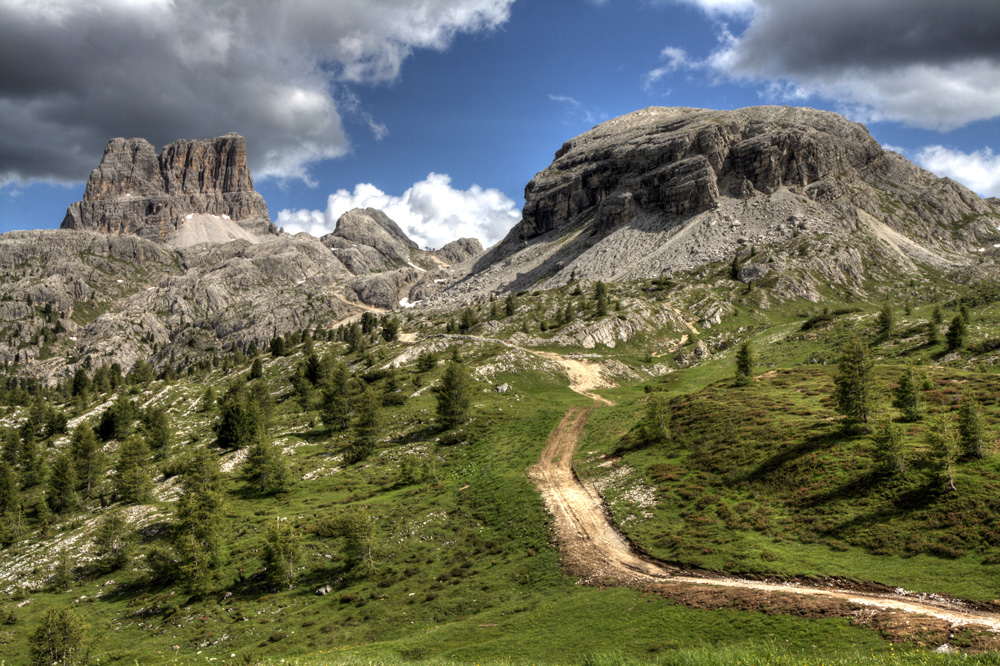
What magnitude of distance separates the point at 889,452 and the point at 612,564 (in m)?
21.1

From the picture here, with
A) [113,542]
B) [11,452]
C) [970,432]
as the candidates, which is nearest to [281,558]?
[113,542]

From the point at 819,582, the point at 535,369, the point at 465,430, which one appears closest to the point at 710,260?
the point at 535,369

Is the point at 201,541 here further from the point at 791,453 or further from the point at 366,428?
the point at 791,453

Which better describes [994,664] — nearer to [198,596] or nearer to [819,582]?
[819,582]

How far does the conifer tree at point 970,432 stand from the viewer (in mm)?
34812

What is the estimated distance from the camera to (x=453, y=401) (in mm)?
80625

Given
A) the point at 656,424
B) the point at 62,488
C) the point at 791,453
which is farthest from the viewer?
the point at 62,488

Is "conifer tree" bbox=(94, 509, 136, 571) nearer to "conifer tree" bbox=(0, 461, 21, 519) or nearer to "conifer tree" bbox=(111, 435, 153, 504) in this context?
"conifer tree" bbox=(111, 435, 153, 504)

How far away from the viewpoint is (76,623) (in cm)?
3716

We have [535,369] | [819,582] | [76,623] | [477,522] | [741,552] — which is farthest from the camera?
[535,369]

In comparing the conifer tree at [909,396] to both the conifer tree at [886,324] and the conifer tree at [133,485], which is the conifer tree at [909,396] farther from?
the conifer tree at [133,485]

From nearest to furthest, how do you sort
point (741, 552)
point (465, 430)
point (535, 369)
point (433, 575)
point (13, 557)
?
point (741, 552), point (433, 575), point (13, 557), point (465, 430), point (535, 369)

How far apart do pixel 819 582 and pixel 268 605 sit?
39.3m

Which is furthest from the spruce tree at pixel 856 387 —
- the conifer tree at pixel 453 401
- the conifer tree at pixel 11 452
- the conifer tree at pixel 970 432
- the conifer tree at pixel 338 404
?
the conifer tree at pixel 11 452
